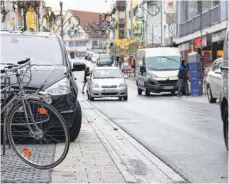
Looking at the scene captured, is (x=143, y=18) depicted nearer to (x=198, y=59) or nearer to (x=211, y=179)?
(x=198, y=59)

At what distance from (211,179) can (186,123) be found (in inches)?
336

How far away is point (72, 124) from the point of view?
36.4ft

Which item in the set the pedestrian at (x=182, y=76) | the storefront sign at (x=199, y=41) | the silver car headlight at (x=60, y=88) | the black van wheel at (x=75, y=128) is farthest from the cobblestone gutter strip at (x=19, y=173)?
the storefront sign at (x=199, y=41)

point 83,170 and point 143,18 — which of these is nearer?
point 83,170

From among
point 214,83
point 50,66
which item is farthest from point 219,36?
point 50,66

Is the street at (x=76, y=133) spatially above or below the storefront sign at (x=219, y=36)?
below

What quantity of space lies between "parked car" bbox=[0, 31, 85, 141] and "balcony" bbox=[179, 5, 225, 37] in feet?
108

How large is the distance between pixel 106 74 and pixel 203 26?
1839 cm

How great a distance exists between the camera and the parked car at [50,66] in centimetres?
1031

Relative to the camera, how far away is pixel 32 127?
7.56 m

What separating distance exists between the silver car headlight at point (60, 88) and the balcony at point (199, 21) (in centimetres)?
3395

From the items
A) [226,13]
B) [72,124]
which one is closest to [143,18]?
[226,13]

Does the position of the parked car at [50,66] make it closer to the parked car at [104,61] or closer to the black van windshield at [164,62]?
the black van windshield at [164,62]

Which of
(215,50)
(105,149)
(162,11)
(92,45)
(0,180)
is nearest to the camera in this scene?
(0,180)
